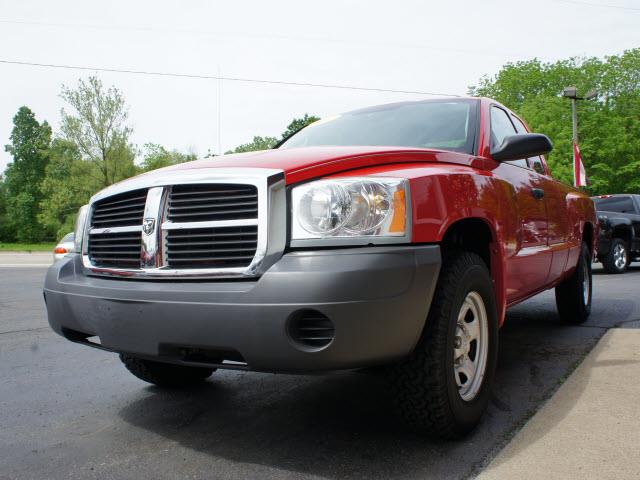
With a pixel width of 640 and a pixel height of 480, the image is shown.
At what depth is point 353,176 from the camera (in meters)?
2.30

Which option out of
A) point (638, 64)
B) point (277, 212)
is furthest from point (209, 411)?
point (638, 64)

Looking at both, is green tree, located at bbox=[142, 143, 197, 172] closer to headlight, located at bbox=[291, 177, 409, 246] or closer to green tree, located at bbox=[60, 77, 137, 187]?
green tree, located at bbox=[60, 77, 137, 187]

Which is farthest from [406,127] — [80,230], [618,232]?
[618,232]

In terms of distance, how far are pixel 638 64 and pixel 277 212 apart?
43.2 metres

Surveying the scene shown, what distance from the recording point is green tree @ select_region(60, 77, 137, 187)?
3381cm

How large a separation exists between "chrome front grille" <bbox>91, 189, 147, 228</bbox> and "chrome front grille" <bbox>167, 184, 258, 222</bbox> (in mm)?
209

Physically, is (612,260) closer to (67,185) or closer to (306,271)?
(306,271)

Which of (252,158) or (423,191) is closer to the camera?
(423,191)

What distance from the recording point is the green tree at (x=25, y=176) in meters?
62.2

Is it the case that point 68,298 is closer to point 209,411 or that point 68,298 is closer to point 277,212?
point 209,411

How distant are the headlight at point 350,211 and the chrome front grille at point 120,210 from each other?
2.53ft

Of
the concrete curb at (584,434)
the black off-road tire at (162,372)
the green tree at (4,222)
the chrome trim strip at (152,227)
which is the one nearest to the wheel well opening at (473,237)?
the concrete curb at (584,434)

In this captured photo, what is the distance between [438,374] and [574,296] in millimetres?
3428

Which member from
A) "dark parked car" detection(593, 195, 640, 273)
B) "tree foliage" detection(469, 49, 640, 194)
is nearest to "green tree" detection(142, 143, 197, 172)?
"tree foliage" detection(469, 49, 640, 194)
